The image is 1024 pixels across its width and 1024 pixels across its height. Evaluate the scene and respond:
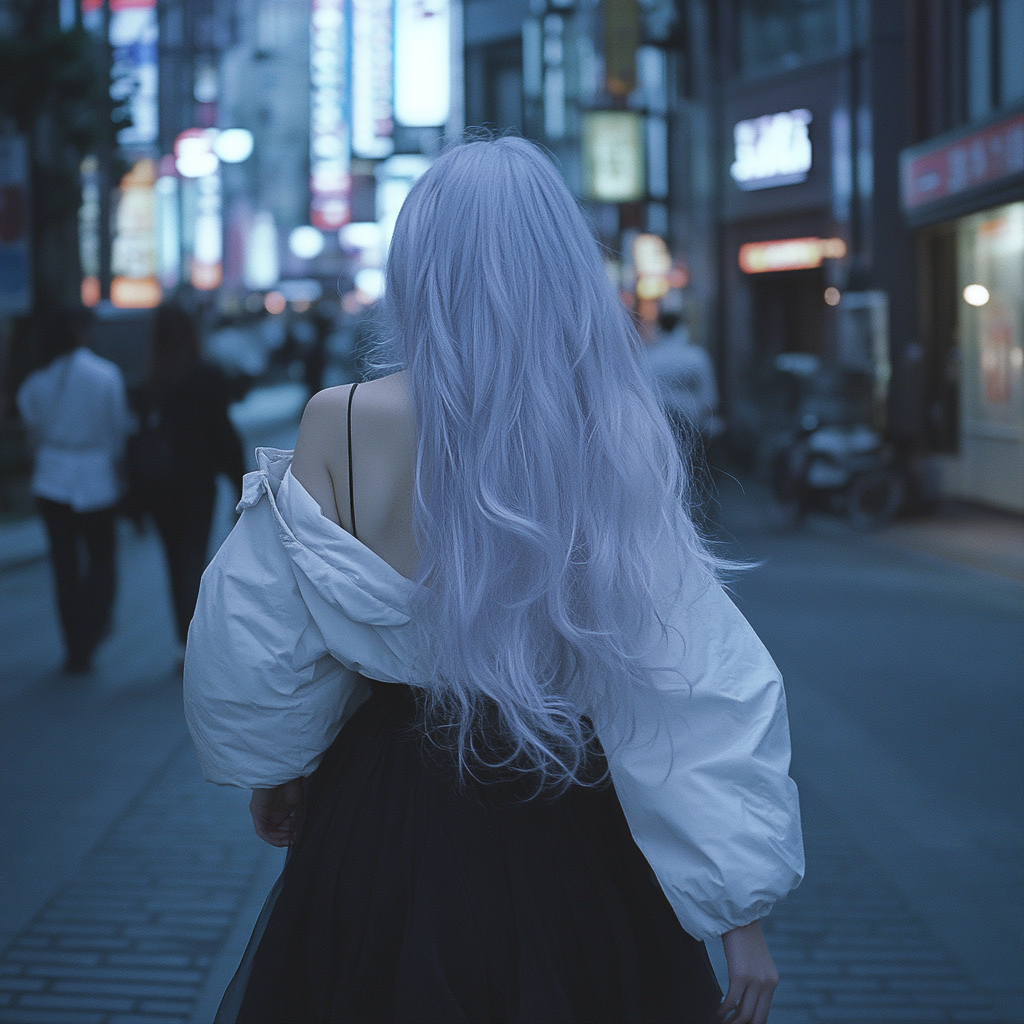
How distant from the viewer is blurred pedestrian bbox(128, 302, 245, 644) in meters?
7.10

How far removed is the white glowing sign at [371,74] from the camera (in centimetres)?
3878

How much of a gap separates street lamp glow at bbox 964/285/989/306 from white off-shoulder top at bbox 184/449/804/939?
13953mm

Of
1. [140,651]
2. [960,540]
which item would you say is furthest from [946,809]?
[960,540]

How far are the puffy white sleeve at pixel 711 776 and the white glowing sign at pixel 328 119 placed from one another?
131ft

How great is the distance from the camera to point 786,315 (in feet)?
78.7

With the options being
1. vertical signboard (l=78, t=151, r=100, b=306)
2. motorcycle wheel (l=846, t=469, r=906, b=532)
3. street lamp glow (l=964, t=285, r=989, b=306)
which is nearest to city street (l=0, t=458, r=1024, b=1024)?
motorcycle wheel (l=846, t=469, r=906, b=532)

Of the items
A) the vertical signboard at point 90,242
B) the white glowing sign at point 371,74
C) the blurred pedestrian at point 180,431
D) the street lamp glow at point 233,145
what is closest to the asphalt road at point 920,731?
the blurred pedestrian at point 180,431

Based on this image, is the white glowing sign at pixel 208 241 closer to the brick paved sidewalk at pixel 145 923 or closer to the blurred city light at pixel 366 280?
the blurred city light at pixel 366 280

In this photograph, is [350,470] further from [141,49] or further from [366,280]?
[366,280]

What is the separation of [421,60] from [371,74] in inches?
73.2

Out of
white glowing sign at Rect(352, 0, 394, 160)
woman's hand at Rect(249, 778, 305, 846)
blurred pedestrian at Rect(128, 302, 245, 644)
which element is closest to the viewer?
woman's hand at Rect(249, 778, 305, 846)

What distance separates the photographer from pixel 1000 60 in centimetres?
1391

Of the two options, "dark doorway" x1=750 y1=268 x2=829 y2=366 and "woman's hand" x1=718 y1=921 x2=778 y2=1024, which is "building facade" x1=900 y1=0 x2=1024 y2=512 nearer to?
"dark doorway" x1=750 y1=268 x2=829 y2=366

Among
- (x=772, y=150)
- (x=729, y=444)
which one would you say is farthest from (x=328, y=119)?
(x=729, y=444)
